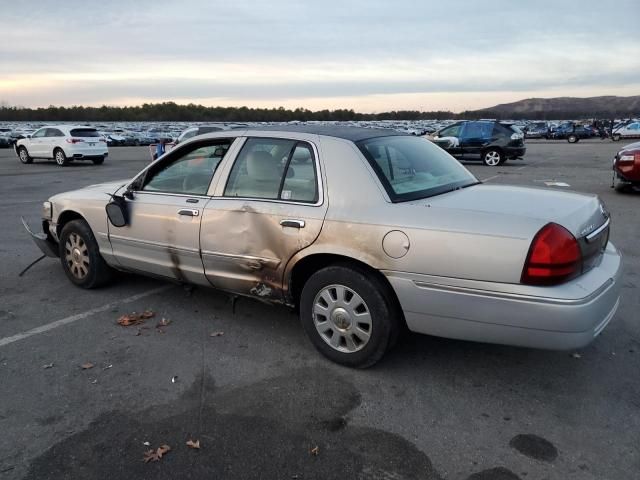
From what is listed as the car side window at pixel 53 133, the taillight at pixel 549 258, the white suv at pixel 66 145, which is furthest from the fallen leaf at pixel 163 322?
the car side window at pixel 53 133

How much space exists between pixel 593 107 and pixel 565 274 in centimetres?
19793

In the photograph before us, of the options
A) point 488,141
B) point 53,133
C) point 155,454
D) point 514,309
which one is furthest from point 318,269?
point 53,133

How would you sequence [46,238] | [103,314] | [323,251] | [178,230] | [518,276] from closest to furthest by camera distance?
[518,276]
[323,251]
[178,230]
[103,314]
[46,238]

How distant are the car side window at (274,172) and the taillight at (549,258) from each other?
1.46 metres

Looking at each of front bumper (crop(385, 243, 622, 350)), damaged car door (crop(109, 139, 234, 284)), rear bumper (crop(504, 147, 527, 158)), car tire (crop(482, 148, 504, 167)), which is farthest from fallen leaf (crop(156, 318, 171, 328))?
rear bumper (crop(504, 147, 527, 158))

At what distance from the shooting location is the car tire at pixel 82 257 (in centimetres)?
512

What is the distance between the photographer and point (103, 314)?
470cm

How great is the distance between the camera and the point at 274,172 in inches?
155

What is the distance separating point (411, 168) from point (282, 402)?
190 centimetres

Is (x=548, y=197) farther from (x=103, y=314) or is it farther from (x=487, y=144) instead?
(x=487, y=144)

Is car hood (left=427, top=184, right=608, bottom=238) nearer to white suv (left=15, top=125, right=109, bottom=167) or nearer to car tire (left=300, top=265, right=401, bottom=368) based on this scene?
car tire (left=300, top=265, right=401, bottom=368)

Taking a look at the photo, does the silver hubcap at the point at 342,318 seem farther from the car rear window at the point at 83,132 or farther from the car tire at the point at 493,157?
the car rear window at the point at 83,132

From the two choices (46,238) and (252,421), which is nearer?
(252,421)

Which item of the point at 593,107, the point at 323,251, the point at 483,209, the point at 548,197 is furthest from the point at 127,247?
the point at 593,107
